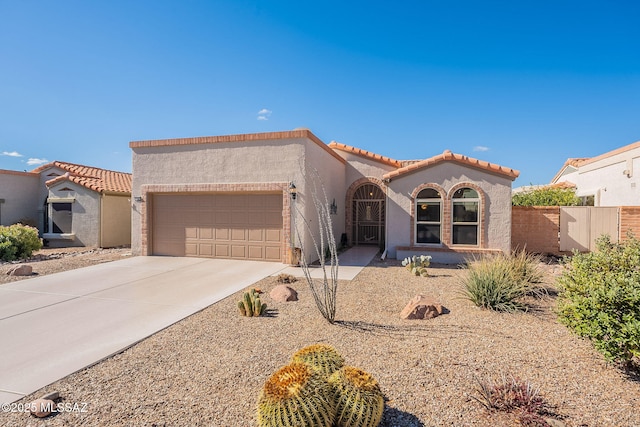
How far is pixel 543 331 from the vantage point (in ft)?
16.4

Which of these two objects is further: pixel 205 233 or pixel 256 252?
pixel 205 233

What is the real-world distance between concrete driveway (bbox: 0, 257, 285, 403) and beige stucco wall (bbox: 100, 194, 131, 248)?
6.03 metres

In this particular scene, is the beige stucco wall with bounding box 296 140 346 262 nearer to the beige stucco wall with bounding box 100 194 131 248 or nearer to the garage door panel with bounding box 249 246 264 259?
the garage door panel with bounding box 249 246 264 259

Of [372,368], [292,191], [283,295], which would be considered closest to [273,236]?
[292,191]

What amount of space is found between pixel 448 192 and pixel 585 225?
236 inches

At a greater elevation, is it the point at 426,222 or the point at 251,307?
the point at 426,222

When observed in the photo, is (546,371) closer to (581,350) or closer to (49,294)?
(581,350)

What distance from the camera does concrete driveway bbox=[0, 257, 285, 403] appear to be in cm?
410

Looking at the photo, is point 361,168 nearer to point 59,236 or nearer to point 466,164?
point 466,164

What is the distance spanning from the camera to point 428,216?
39.4ft

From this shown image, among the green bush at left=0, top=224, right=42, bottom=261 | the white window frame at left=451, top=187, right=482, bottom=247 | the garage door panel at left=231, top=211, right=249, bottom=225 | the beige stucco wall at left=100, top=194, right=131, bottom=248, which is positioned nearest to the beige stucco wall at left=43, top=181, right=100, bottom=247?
the beige stucco wall at left=100, top=194, right=131, bottom=248

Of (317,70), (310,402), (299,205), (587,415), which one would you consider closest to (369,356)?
(310,402)

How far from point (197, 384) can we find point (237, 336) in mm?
1378

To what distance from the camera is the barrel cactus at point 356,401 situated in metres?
2.59
